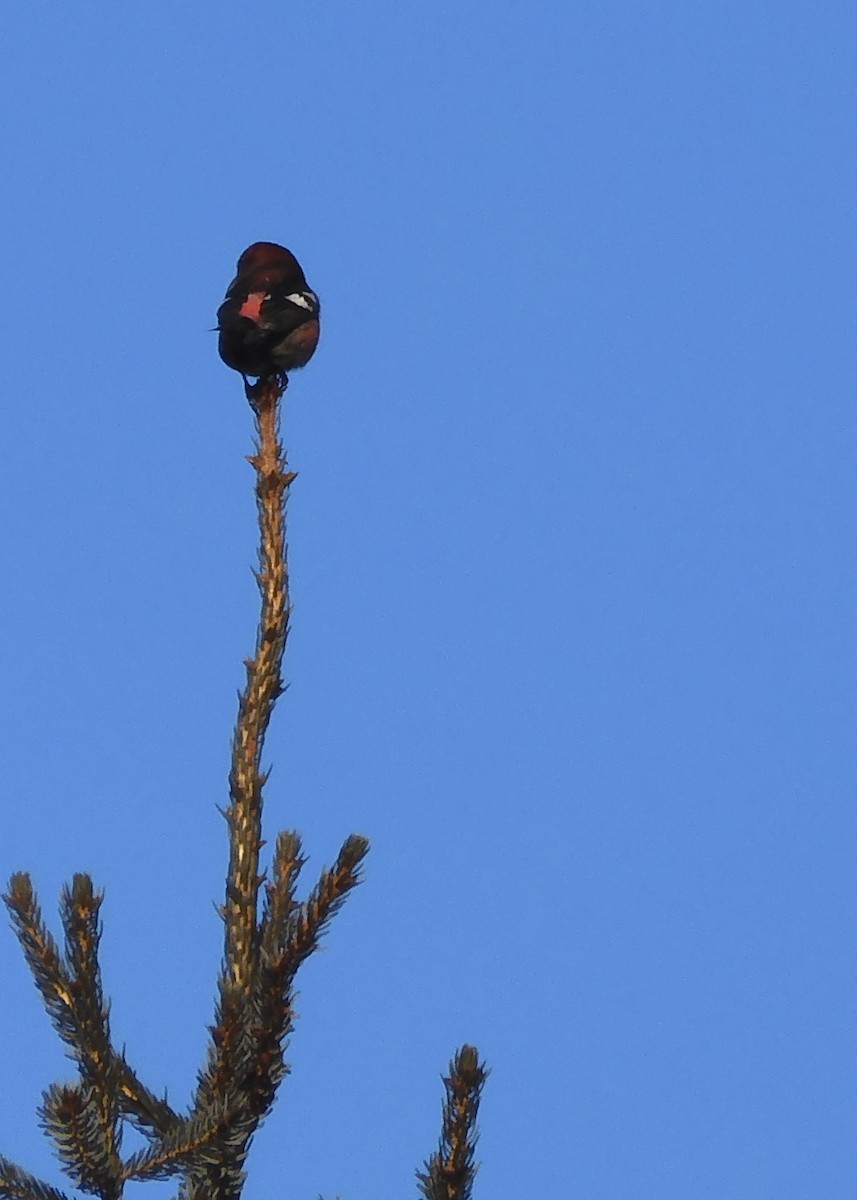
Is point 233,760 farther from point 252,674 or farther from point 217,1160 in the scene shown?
point 217,1160

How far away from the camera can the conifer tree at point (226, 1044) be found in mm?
3080

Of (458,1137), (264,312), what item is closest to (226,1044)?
(458,1137)

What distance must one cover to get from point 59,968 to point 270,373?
194cm

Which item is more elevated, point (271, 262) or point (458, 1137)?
point (271, 262)

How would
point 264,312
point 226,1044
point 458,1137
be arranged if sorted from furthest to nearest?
point 264,312 → point 226,1044 → point 458,1137

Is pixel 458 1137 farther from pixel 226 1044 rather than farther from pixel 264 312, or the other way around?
pixel 264 312

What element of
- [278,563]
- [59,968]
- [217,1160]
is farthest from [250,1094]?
[278,563]

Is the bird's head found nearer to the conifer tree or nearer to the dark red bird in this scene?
the dark red bird

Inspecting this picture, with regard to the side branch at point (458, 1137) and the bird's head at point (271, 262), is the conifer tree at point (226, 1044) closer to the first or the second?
the side branch at point (458, 1137)

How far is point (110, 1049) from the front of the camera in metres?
3.37

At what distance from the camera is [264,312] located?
15.1 ft

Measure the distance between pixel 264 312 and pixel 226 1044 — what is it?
211 centimetres

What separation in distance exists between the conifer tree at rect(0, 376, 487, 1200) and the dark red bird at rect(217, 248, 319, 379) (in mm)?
1283

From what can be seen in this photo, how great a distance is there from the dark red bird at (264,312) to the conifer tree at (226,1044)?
4.21ft
